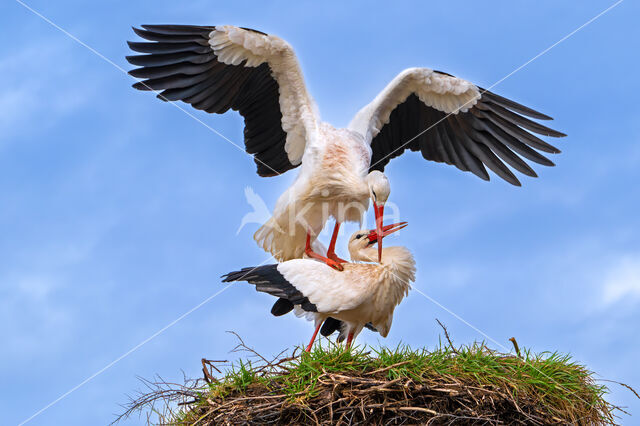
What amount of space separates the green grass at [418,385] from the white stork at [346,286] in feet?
1.39

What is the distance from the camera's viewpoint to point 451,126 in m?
6.75

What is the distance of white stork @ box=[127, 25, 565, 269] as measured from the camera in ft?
19.3

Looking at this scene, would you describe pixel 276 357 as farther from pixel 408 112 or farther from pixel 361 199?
pixel 408 112

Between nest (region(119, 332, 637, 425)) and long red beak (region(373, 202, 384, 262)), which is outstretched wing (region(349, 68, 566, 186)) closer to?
long red beak (region(373, 202, 384, 262))

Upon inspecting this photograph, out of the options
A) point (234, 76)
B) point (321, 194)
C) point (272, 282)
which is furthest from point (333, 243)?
point (234, 76)

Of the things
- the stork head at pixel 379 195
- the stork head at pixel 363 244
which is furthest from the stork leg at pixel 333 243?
the stork head at pixel 379 195

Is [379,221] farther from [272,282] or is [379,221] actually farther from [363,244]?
[272,282]

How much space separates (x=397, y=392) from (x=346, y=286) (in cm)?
95

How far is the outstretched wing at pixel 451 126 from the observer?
643 centimetres

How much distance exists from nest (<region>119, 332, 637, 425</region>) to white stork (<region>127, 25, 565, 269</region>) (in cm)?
106

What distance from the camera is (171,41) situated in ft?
19.8

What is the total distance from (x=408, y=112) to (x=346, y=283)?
6.93ft

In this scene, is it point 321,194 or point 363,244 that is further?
point 321,194

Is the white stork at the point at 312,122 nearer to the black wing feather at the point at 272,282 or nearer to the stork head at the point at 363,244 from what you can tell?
the stork head at the point at 363,244
